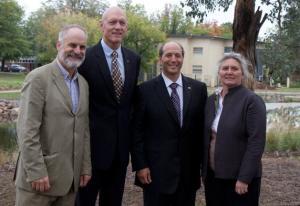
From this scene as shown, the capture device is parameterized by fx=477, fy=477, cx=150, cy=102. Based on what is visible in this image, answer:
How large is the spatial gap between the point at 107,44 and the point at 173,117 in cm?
93

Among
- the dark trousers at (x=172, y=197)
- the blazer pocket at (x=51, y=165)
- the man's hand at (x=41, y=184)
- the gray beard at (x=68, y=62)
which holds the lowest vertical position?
the dark trousers at (x=172, y=197)

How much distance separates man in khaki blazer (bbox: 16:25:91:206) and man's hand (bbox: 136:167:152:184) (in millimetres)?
630

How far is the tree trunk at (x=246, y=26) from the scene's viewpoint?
8.39 metres

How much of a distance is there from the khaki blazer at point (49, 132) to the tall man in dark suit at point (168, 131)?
0.70 meters

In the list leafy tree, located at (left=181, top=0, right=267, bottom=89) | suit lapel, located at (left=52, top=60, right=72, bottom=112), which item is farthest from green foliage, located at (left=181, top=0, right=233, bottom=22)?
suit lapel, located at (left=52, top=60, right=72, bottom=112)

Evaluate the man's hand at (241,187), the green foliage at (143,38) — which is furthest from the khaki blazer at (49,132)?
the green foliage at (143,38)

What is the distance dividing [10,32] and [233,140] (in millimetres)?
62017

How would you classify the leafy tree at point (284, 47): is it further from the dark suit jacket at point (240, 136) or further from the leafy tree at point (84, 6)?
the leafy tree at point (84, 6)

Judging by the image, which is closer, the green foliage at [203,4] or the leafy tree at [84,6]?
the green foliage at [203,4]

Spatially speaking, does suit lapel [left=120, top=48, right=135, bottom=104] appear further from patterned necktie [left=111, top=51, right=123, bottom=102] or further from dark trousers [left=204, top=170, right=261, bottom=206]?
dark trousers [left=204, top=170, right=261, bottom=206]

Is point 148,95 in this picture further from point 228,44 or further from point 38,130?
point 228,44

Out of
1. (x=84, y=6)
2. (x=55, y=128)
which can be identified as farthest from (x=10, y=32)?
(x=55, y=128)

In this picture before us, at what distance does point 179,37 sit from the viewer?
180ft

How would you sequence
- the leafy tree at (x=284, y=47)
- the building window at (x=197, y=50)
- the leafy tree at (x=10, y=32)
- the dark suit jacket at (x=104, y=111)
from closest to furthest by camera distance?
the dark suit jacket at (x=104, y=111) < the leafy tree at (x=284, y=47) < the building window at (x=197, y=50) < the leafy tree at (x=10, y=32)
